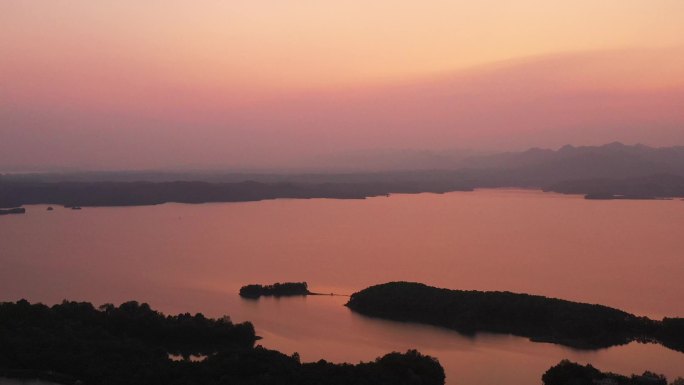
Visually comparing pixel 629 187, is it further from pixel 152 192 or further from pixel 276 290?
pixel 276 290

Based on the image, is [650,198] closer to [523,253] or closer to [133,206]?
Result: [523,253]

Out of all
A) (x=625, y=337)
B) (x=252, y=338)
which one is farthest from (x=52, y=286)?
(x=625, y=337)

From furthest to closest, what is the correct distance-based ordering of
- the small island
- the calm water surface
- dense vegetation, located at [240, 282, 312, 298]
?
the small island, dense vegetation, located at [240, 282, 312, 298], the calm water surface

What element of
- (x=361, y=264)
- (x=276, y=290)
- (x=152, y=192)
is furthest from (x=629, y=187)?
(x=276, y=290)

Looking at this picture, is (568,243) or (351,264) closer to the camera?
→ (351,264)

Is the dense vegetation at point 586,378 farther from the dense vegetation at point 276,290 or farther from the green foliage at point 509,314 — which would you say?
the dense vegetation at point 276,290

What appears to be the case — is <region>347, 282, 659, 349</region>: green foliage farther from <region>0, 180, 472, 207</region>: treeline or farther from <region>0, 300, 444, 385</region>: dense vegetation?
<region>0, 180, 472, 207</region>: treeline

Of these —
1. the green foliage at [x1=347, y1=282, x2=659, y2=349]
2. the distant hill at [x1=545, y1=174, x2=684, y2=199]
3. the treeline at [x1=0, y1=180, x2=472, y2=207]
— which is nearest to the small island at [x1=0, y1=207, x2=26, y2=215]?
the treeline at [x1=0, y1=180, x2=472, y2=207]
